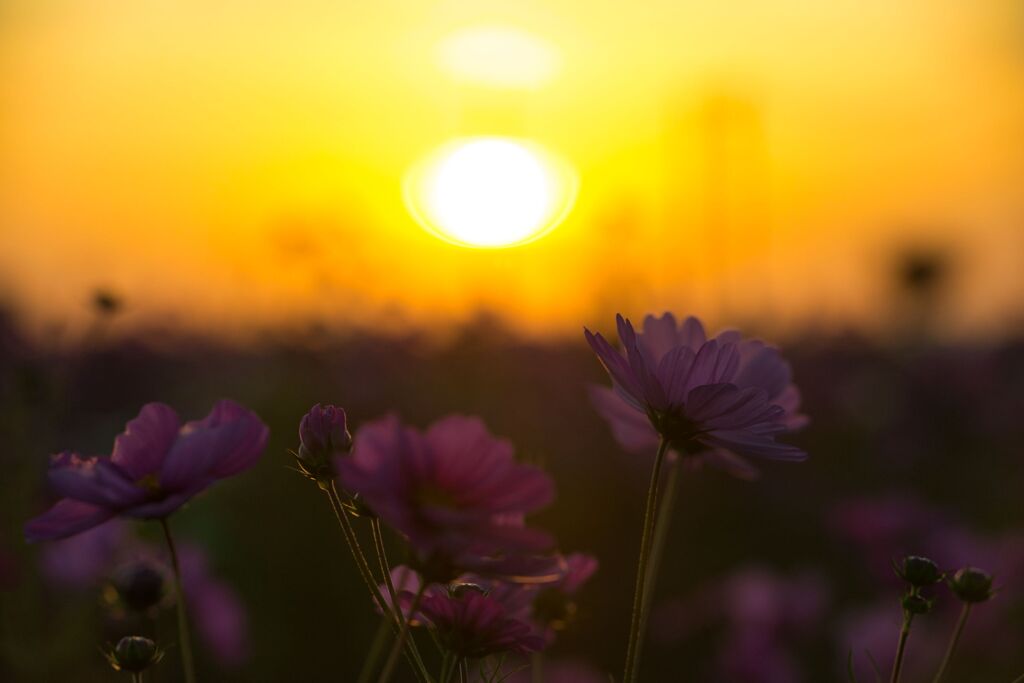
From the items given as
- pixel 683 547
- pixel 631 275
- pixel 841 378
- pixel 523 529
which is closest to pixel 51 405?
pixel 523 529

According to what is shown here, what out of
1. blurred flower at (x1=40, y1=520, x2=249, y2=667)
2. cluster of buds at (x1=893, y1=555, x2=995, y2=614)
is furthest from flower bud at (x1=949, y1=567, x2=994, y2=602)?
blurred flower at (x1=40, y1=520, x2=249, y2=667)

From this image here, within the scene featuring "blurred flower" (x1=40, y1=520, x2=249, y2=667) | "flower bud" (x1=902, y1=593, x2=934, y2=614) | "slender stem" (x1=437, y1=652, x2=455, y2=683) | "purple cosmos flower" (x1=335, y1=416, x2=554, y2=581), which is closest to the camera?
"purple cosmos flower" (x1=335, y1=416, x2=554, y2=581)

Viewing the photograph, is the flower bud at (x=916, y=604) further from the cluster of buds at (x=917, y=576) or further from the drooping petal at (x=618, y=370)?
the drooping petal at (x=618, y=370)

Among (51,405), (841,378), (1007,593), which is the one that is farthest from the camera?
(841,378)

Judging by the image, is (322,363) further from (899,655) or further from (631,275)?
(899,655)

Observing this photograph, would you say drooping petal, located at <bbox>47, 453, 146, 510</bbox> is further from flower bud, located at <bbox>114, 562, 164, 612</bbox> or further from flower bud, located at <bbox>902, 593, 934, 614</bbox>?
flower bud, located at <bbox>902, 593, 934, 614</bbox>

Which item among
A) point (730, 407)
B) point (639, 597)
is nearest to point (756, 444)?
point (730, 407)

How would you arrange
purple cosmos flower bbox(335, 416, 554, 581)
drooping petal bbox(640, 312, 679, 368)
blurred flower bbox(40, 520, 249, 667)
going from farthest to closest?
blurred flower bbox(40, 520, 249, 667) → drooping petal bbox(640, 312, 679, 368) → purple cosmos flower bbox(335, 416, 554, 581)

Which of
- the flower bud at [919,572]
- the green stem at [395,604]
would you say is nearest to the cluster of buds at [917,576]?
the flower bud at [919,572]
